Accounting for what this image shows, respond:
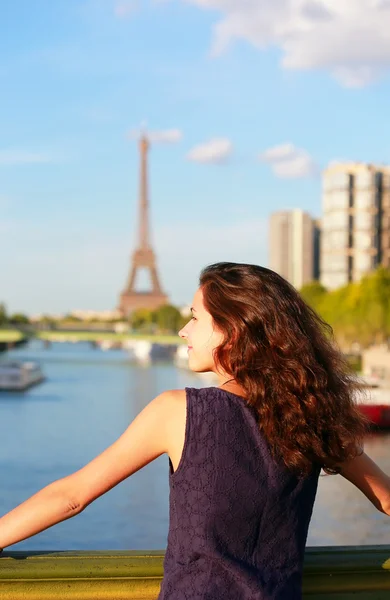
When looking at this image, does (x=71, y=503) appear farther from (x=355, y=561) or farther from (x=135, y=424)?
(x=355, y=561)

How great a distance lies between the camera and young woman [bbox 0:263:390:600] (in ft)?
3.74

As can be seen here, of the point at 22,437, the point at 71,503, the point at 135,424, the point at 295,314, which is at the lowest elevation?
the point at 22,437

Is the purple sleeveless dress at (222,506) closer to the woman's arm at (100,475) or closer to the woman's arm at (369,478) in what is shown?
the woman's arm at (100,475)

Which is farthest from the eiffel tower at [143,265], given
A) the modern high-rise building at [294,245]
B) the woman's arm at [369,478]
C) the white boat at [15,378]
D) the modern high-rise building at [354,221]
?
the woman's arm at [369,478]

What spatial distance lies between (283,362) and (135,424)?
0.63 ft

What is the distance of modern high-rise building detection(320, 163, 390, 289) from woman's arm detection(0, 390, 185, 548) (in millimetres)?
58470

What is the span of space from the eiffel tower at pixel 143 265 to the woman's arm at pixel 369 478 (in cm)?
6975

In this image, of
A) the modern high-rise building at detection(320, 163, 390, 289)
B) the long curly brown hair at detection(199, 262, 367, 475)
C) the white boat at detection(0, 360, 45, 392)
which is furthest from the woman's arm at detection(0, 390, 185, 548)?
the modern high-rise building at detection(320, 163, 390, 289)

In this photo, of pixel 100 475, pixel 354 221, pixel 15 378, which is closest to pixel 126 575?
pixel 100 475

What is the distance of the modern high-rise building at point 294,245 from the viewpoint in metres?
67.5

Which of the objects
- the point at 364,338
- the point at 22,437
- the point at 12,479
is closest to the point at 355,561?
the point at 12,479

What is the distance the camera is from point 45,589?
1.30 m

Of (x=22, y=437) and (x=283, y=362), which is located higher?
(x=283, y=362)

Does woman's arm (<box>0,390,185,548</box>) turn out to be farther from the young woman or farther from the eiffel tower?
the eiffel tower
